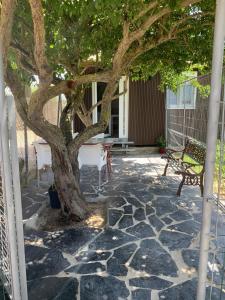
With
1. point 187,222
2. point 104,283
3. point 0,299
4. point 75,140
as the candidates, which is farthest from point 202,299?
point 75,140

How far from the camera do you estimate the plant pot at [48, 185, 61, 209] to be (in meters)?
4.92

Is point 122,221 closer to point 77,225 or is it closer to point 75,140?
point 77,225

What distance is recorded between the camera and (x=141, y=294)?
2.85 m

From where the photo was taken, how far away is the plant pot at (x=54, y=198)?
16.1 ft

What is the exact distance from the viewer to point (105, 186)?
6.29 metres

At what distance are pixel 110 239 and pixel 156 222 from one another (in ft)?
2.98

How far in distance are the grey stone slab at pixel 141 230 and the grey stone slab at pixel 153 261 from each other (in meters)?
0.24

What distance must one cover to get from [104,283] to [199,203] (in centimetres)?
284

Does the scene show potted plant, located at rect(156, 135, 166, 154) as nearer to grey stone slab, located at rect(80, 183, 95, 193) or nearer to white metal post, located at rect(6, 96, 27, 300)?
grey stone slab, located at rect(80, 183, 95, 193)

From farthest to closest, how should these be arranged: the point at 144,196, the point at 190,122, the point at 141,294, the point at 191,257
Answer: the point at 190,122 < the point at 144,196 < the point at 191,257 < the point at 141,294

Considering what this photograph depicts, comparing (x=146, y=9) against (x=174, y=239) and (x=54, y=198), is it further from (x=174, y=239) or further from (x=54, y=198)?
(x=54, y=198)

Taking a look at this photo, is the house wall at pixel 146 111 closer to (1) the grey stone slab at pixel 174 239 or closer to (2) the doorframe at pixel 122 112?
(2) the doorframe at pixel 122 112

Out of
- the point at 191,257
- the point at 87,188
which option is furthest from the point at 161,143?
the point at 191,257

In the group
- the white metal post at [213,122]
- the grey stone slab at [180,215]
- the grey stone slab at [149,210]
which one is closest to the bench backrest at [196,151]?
the grey stone slab at [180,215]
